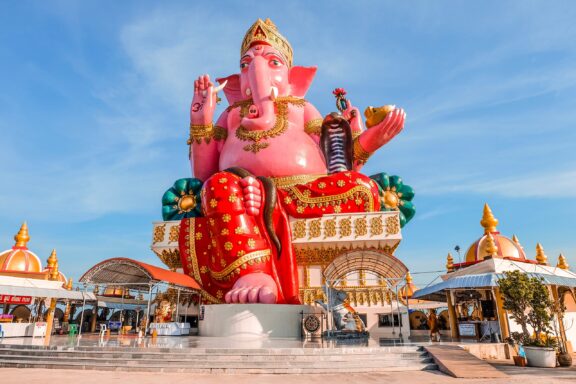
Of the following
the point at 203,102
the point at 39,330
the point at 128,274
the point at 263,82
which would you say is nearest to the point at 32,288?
the point at 39,330

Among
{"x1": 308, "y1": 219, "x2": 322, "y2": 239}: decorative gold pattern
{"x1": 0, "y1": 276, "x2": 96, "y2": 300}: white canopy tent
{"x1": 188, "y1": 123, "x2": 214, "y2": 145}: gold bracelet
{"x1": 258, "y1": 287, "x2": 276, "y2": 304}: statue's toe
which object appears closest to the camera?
{"x1": 258, "y1": 287, "x2": 276, "y2": 304}: statue's toe

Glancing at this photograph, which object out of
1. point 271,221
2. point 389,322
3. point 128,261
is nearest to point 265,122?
point 271,221

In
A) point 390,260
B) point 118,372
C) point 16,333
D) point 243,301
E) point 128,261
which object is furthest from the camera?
point 16,333

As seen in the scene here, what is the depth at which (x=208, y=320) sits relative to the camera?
1055 centimetres

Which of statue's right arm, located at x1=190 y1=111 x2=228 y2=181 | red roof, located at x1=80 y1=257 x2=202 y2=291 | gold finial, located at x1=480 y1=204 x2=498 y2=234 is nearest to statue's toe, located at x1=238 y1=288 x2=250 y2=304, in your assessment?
red roof, located at x1=80 y1=257 x2=202 y2=291

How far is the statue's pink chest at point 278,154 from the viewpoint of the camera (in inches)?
524

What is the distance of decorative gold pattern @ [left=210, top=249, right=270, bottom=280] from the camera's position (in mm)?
10836

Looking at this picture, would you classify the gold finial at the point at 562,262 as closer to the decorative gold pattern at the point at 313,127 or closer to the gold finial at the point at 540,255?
the gold finial at the point at 540,255

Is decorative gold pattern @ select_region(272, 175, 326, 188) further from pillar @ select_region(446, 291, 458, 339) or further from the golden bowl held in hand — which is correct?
pillar @ select_region(446, 291, 458, 339)

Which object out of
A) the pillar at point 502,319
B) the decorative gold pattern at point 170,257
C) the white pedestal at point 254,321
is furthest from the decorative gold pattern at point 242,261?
the pillar at point 502,319

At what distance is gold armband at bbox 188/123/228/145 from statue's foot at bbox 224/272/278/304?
6.09 metres

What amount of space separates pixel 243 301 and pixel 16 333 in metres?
8.41

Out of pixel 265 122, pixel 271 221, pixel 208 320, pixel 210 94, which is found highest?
pixel 210 94

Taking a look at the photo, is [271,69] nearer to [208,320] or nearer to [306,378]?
[208,320]
